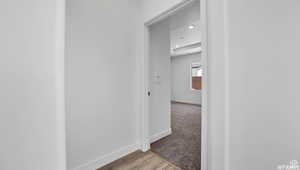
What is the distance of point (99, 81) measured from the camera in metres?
1.54

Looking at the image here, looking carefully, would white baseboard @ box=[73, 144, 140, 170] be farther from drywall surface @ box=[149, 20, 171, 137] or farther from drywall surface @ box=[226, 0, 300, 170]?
drywall surface @ box=[226, 0, 300, 170]

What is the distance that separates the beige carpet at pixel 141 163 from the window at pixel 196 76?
4.87 meters

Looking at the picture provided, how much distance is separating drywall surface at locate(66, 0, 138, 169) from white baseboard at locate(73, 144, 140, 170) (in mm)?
12

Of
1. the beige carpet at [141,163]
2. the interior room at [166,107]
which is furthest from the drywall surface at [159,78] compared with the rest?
the beige carpet at [141,163]

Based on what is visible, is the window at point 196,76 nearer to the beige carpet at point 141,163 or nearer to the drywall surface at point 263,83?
the beige carpet at point 141,163

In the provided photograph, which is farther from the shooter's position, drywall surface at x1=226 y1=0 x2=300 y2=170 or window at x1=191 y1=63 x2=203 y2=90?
window at x1=191 y1=63 x2=203 y2=90

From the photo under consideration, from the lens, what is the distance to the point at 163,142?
215 centimetres

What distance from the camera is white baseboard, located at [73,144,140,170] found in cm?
141

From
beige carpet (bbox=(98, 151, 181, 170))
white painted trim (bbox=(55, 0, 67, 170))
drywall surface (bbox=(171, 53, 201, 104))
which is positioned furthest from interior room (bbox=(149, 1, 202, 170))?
drywall surface (bbox=(171, 53, 201, 104))

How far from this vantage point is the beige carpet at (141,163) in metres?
1.47

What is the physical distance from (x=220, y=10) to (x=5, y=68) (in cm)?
146

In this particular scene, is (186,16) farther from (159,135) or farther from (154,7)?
(159,135)

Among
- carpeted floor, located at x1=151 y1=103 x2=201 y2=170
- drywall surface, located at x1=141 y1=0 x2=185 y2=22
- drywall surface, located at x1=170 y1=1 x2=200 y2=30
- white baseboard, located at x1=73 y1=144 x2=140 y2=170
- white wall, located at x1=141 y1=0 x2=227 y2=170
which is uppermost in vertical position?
drywall surface, located at x1=170 y1=1 x2=200 y2=30

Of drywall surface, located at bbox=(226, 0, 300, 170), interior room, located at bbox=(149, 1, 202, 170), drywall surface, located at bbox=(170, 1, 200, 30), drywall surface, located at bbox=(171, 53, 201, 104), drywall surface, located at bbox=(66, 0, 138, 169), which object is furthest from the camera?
drywall surface, located at bbox=(171, 53, 201, 104)
